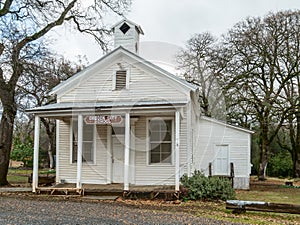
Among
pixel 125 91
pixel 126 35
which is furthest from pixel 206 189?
pixel 126 35

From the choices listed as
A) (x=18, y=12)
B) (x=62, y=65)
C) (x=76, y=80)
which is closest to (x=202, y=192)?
(x=76, y=80)

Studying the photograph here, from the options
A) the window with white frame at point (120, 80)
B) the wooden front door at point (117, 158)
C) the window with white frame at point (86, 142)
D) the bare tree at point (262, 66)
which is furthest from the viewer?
the bare tree at point (262, 66)

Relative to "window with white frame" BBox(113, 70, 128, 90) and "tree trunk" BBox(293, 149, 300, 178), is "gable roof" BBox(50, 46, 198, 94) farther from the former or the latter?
"tree trunk" BBox(293, 149, 300, 178)

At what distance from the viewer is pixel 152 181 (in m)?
13.5

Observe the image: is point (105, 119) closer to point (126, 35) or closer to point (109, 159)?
point (109, 159)

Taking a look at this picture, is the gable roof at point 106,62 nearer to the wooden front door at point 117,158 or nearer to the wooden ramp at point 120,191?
the wooden front door at point 117,158

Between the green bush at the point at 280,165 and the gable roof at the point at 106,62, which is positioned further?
the green bush at the point at 280,165

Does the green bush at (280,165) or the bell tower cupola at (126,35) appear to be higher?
the bell tower cupola at (126,35)

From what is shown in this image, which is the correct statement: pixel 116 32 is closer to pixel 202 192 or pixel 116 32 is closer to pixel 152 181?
pixel 152 181

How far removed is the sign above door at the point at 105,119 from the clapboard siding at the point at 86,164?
1.77m

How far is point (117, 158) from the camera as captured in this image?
45.8ft

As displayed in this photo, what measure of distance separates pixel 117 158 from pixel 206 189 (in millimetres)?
3958

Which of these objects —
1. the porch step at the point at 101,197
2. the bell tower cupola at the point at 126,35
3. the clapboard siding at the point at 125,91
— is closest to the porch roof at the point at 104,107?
the clapboard siding at the point at 125,91

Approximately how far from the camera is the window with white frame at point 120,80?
14266mm
